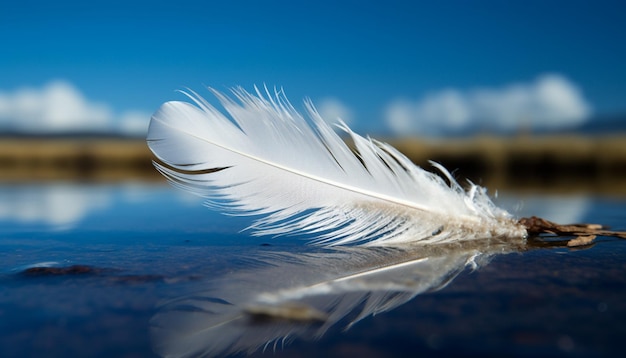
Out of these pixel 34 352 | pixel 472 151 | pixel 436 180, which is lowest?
pixel 34 352

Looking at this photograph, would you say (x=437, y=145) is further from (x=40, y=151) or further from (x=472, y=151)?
(x=40, y=151)

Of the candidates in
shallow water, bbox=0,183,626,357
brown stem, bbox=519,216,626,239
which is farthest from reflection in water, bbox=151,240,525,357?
brown stem, bbox=519,216,626,239

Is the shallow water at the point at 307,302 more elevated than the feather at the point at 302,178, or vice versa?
the feather at the point at 302,178

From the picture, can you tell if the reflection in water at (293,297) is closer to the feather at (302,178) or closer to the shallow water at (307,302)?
the shallow water at (307,302)

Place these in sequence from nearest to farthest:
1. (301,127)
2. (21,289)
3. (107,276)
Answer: (21,289), (107,276), (301,127)

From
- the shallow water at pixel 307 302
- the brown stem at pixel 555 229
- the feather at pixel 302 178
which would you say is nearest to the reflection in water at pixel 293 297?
the shallow water at pixel 307 302

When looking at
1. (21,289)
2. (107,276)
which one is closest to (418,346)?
(107,276)
